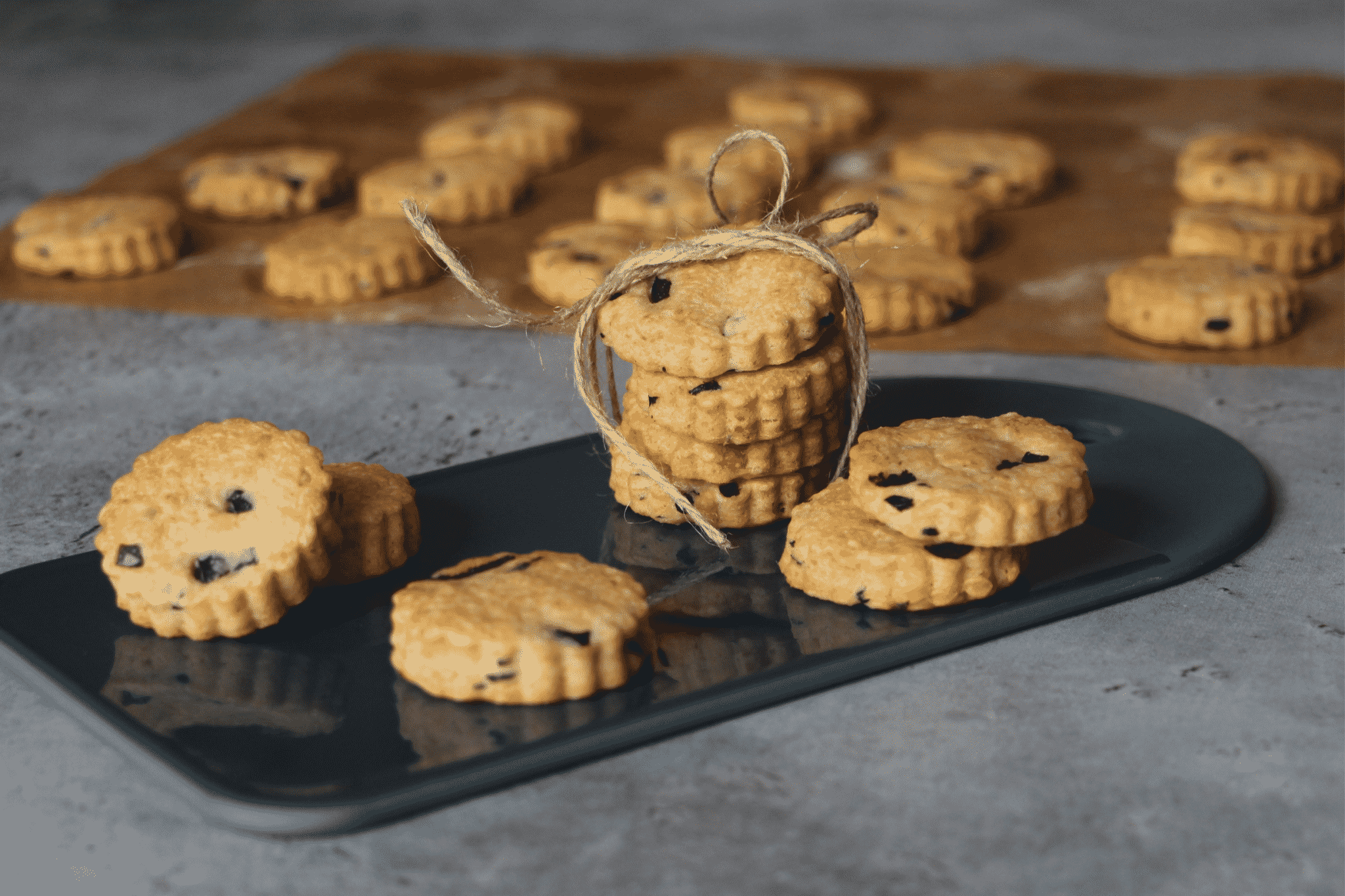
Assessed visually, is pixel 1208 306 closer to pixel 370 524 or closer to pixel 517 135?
pixel 370 524

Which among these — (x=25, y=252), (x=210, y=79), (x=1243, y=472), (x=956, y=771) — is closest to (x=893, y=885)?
(x=956, y=771)

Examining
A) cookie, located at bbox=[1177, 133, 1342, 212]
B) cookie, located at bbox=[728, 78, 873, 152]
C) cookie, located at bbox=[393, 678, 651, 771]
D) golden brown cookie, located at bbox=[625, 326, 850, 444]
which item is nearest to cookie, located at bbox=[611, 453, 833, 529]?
golden brown cookie, located at bbox=[625, 326, 850, 444]

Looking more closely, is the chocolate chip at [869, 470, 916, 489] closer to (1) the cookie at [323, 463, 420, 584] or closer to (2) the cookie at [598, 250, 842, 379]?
(2) the cookie at [598, 250, 842, 379]

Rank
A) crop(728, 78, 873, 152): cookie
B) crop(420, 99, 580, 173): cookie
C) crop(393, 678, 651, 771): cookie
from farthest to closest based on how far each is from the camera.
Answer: crop(728, 78, 873, 152): cookie < crop(420, 99, 580, 173): cookie < crop(393, 678, 651, 771): cookie

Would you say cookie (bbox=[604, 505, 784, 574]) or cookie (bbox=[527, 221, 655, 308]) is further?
cookie (bbox=[527, 221, 655, 308])

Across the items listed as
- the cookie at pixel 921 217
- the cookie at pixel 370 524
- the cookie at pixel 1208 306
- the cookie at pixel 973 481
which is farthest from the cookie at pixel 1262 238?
the cookie at pixel 370 524

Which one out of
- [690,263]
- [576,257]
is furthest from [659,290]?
[576,257]
